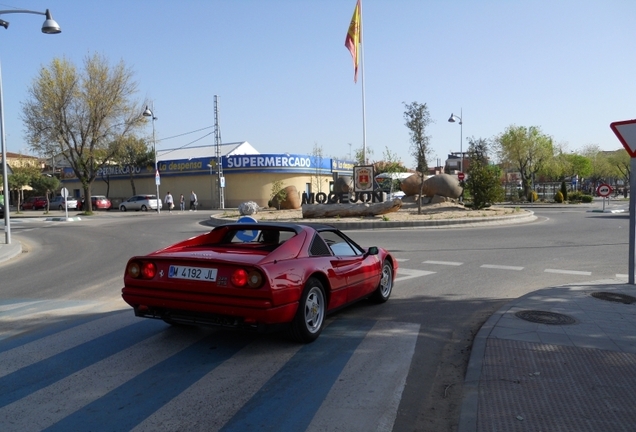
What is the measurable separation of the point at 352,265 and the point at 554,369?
2.62 meters

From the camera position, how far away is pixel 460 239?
677 inches

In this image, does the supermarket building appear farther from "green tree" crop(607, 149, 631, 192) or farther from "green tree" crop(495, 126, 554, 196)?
"green tree" crop(607, 149, 631, 192)

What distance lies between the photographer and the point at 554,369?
4.67m

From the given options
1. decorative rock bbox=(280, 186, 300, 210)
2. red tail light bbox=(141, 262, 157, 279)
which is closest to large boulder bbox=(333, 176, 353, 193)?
decorative rock bbox=(280, 186, 300, 210)

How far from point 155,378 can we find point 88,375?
0.62 m

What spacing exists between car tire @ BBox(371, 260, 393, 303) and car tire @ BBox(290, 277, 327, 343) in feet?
6.03

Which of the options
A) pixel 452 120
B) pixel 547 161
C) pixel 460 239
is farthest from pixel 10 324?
pixel 547 161

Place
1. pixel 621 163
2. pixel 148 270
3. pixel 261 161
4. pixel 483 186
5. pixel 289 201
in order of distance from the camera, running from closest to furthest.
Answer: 1. pixel 148 270
2. pixel 483 186
3. pixel 289 201
4. pixel 261 161
5. pixel 621 163

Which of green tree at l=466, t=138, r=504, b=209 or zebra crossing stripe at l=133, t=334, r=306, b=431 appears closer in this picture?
zebra crossing stripe at l=133, t=334, r=306, b=431

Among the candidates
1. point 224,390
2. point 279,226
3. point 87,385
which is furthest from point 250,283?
point 87,385

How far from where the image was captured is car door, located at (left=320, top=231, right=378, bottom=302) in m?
6.39

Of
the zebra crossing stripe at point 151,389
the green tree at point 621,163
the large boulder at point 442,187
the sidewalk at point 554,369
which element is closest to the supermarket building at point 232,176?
the large boulder at point 442,187

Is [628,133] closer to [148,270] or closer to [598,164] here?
[148,270]

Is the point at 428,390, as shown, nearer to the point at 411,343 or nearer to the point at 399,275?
the point at 411,343
